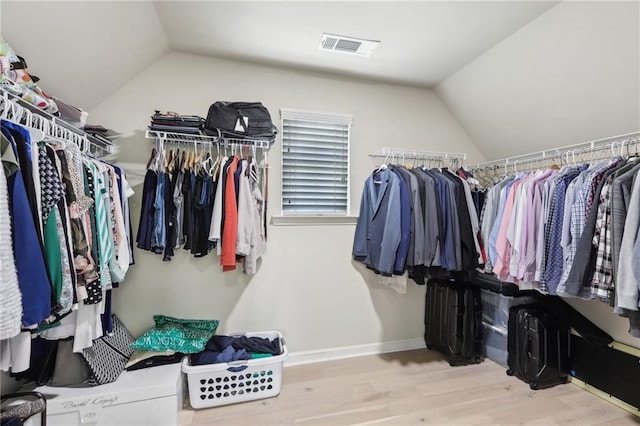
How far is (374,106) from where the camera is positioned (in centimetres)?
273

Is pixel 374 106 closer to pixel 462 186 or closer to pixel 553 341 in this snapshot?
pixel 462 186

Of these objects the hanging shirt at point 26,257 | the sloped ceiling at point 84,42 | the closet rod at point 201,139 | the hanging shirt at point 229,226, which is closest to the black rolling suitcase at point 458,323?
the hanging shirt at point 229,226

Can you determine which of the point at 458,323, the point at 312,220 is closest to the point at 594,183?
the point at 458,323

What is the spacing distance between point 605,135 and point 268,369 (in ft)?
9.33

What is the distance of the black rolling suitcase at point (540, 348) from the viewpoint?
2.15 metres

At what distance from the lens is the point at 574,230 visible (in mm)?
1605

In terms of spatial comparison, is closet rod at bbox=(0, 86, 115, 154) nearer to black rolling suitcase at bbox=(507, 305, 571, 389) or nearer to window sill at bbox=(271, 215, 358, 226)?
window sill at bbox=(271, 215, 358, 226)

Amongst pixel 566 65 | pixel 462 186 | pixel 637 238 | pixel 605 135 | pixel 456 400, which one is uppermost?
pixel 566 65

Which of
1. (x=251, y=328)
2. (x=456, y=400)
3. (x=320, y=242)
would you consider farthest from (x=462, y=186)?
(x=251, y=328)

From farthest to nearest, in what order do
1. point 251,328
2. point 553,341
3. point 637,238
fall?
point 251,328 → point 553,341 → point 637,238

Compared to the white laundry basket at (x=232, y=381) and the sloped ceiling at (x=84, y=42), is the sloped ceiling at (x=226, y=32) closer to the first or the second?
the sloped ceiling at (x=84, y=42)

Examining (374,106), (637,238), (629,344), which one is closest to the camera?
(637,238)

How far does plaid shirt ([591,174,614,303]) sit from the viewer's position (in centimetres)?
142

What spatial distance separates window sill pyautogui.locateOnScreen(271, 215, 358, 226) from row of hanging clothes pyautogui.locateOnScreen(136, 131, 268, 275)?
0.36 meters
